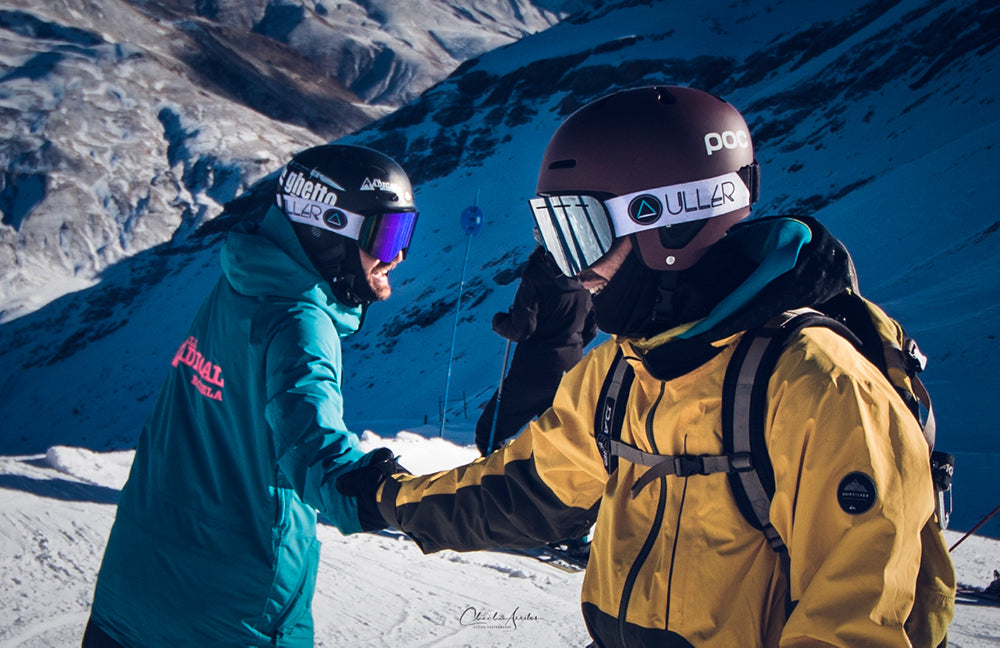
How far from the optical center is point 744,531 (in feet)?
3.82

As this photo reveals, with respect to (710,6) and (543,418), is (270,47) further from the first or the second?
(543,418)

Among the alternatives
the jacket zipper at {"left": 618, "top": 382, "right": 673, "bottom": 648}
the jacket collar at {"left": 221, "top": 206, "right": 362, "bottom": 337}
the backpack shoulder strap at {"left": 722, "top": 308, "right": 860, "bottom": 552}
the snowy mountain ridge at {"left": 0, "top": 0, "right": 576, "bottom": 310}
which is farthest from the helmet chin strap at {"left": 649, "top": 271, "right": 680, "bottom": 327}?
the snowy mountain ridge at {"left": 0, "top": 0, "right": 576, "bottom": 310}

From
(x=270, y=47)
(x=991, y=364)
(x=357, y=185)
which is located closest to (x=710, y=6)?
(x=991, y=364)

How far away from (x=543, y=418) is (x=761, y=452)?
0.63 meters

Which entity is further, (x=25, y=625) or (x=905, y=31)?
(x=905, y=31)

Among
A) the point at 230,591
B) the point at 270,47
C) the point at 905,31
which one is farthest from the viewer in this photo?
the point at 270,47

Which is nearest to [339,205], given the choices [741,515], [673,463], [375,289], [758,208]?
[375,289]

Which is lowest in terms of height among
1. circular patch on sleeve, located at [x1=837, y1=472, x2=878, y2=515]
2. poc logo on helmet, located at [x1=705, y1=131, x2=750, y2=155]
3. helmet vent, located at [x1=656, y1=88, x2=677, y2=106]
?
circular patch on sleeve, located at [x1=837, y1=472, x2=878, y2=515]

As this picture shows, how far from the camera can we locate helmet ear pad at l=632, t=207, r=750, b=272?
5.05 ft

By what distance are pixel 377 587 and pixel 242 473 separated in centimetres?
218

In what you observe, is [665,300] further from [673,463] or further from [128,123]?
[128,123]

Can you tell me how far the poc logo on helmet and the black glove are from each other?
3.70 ft

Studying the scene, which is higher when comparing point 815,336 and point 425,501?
point 815,336

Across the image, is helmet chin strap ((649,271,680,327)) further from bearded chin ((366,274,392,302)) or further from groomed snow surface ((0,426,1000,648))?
groomed snow surface ((0,426,1000,648))
